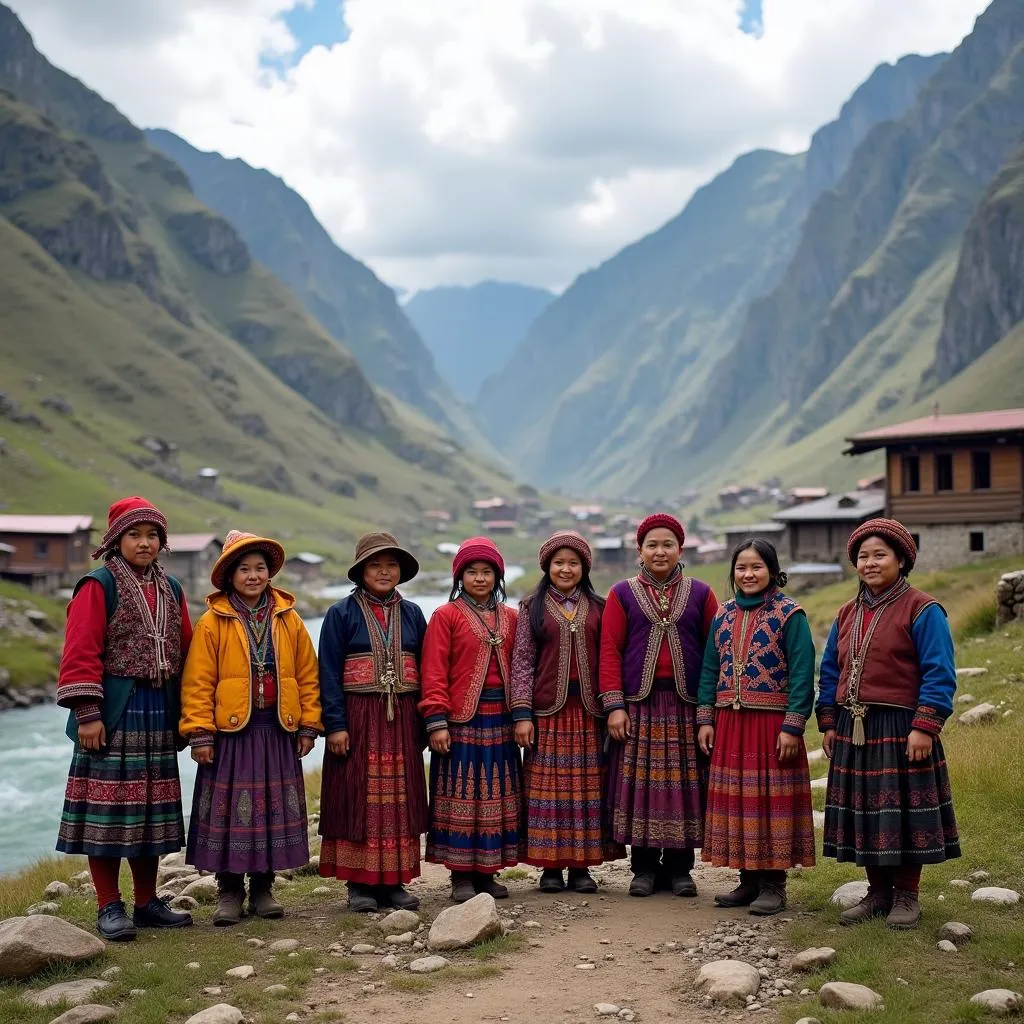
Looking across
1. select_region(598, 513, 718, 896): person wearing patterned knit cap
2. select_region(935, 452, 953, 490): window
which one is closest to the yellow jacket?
select_region(598, 513, 718, 896): person wearing patterned knit cap

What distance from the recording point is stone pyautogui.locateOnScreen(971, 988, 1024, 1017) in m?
6.45

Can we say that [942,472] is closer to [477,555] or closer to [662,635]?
[662,635]

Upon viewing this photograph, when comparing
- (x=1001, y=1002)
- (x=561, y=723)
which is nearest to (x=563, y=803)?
(x=561, y=723)

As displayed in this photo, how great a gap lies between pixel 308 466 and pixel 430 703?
6704 inches

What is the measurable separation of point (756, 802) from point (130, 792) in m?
4.94

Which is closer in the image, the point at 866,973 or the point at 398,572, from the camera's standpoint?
the point at 866,973

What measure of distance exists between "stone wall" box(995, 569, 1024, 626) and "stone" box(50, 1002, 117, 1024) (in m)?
17.5

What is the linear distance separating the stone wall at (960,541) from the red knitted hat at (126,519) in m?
37.6

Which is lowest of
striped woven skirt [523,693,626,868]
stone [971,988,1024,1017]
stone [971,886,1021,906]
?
stone [971,988,1024,1017]

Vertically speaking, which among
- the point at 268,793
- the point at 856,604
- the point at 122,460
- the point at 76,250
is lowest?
the point at 268,793

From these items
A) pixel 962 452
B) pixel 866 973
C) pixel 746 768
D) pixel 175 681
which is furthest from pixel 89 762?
pixel 962 452

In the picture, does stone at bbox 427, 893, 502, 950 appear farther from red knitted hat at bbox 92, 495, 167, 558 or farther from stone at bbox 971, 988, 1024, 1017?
red knitted hat at bbox 92, 495, 167, 558

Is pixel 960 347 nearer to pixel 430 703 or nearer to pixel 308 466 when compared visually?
pixel 308 466

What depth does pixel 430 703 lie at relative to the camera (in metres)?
9.41
